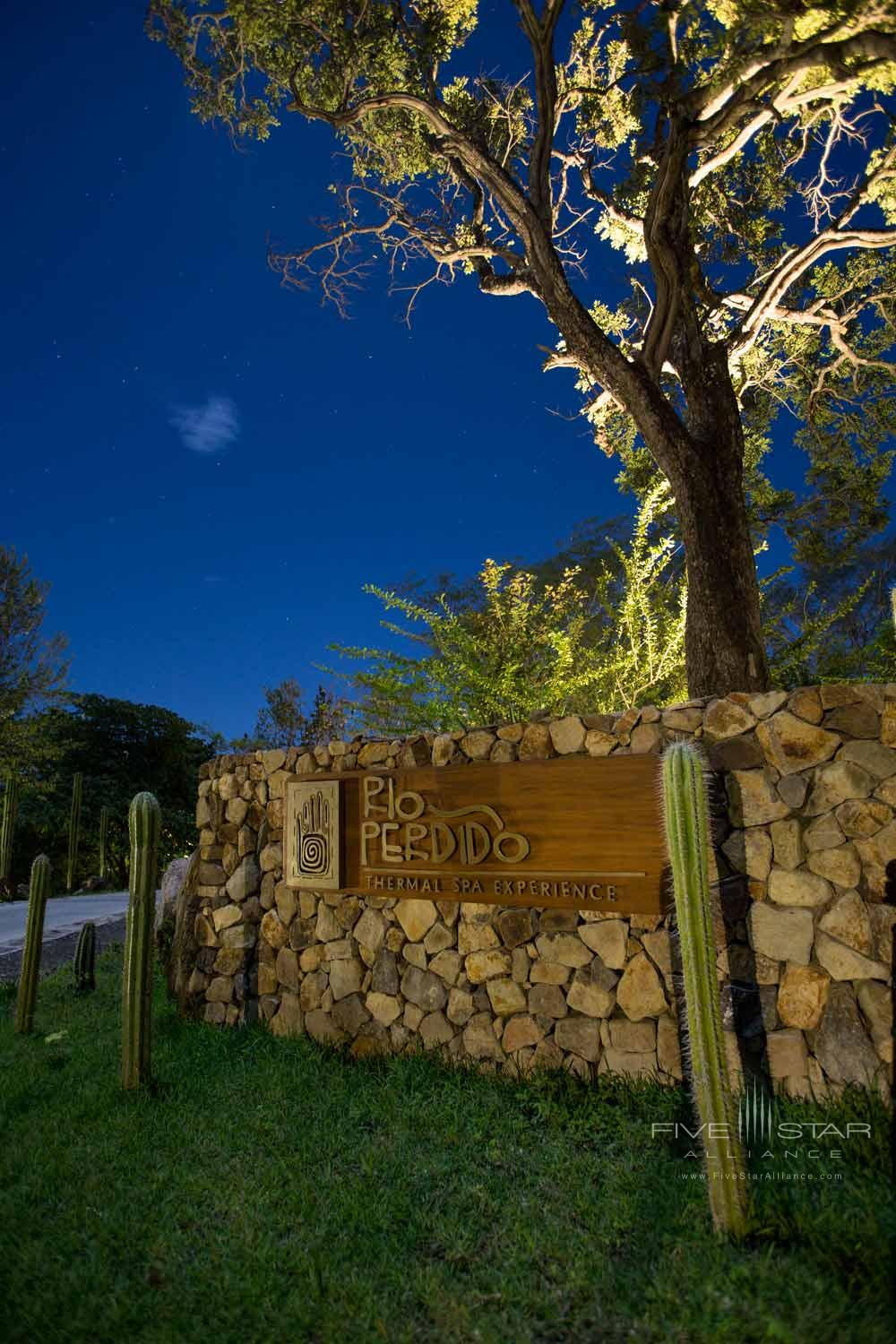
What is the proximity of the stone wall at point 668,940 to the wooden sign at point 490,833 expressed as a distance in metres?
0.12

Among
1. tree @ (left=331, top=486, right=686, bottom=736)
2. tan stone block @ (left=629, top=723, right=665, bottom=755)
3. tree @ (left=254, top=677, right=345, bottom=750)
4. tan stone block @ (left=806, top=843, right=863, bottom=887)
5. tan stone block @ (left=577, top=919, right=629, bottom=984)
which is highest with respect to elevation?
tree @ (left=254, top=677, right=345, bottom=750)

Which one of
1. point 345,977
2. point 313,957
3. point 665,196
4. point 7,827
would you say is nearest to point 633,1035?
point 345,977

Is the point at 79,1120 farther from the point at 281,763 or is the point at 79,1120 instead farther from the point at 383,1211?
the point at 281,763

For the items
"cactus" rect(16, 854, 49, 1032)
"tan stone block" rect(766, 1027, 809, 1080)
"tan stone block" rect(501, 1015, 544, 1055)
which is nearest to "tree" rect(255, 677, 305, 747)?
"cactus" rect(16, 854, 49, 1032)

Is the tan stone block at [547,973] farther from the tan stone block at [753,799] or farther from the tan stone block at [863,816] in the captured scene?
the tan stone block at [863,816]

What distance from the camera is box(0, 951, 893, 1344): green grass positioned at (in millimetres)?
2504

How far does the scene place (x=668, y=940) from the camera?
389cm

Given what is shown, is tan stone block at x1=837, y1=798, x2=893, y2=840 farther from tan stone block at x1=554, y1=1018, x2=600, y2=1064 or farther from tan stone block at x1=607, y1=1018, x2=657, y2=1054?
tan stone block at x1=554, y1=1018, x2=600, y2=1064

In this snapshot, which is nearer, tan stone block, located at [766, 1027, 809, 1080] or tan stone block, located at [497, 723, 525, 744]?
tan stone block, located at [766, 1027, 809, 1080]

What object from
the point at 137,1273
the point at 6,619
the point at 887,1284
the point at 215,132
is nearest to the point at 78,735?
the point at 6,619

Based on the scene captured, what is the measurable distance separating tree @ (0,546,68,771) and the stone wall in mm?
15947

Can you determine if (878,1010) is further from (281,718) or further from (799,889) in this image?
(281,718)

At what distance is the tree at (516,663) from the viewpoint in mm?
7840

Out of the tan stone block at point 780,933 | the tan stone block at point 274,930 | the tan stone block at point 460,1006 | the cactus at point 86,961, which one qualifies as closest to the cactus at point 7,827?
the cactus at point 86,961
